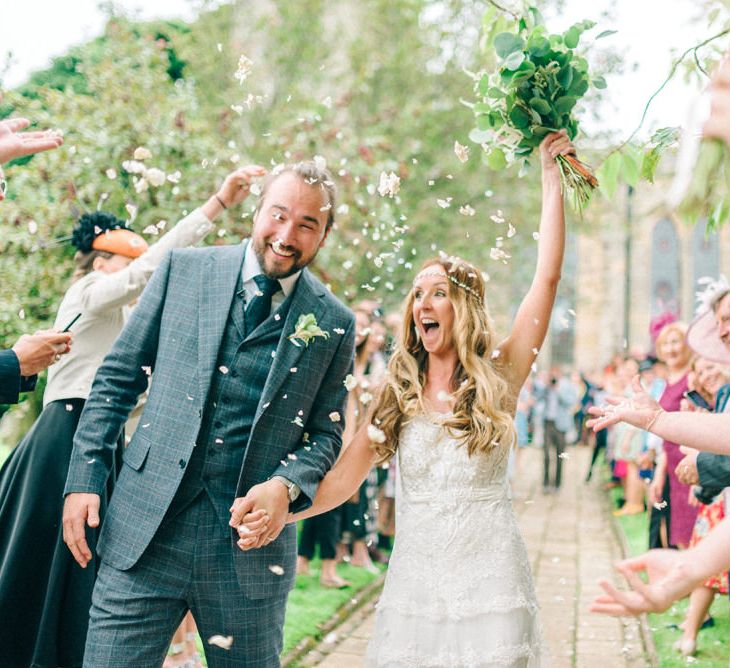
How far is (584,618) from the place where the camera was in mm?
6570

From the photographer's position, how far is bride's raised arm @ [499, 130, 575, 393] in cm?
323

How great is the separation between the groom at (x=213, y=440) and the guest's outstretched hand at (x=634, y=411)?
0.97 m

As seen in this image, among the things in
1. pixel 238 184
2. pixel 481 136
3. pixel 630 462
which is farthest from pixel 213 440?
pixel 630 462

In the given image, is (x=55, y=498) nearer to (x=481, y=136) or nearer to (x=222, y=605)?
(x=222, y=605)

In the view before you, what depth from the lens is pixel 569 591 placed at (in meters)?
7.44

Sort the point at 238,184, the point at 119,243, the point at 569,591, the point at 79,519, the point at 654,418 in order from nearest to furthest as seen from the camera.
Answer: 1. the point at 654,418
2. the point at 79,519
3. the point at 238,184
4. the point at 119,243
5. the point at 569,591

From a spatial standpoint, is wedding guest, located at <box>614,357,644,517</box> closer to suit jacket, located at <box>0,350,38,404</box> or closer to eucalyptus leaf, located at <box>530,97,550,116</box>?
eucalyptus leaf, located at <box>530,97,550,116</box>

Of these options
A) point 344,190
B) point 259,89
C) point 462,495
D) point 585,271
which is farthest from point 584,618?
point 585,271

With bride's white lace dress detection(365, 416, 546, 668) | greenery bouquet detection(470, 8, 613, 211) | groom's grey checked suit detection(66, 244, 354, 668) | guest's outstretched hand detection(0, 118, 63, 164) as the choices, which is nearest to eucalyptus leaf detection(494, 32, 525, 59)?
greenery bouquet detection(470, 8, 613, 211)

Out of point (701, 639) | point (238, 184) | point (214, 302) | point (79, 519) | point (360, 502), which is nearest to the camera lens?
point (79, 519)

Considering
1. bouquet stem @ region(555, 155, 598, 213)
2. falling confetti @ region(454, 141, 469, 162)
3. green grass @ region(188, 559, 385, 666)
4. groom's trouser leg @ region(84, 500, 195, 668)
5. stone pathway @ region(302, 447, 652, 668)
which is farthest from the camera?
green grass @ region(188, 559, 385, 666)

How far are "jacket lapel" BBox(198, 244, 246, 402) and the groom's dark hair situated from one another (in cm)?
22

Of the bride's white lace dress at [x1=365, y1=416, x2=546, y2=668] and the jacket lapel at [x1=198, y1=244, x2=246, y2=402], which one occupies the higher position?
the jacket lapel at [x1=198, y1=244, x2=246, y2=402]

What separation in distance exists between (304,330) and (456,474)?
77cm
